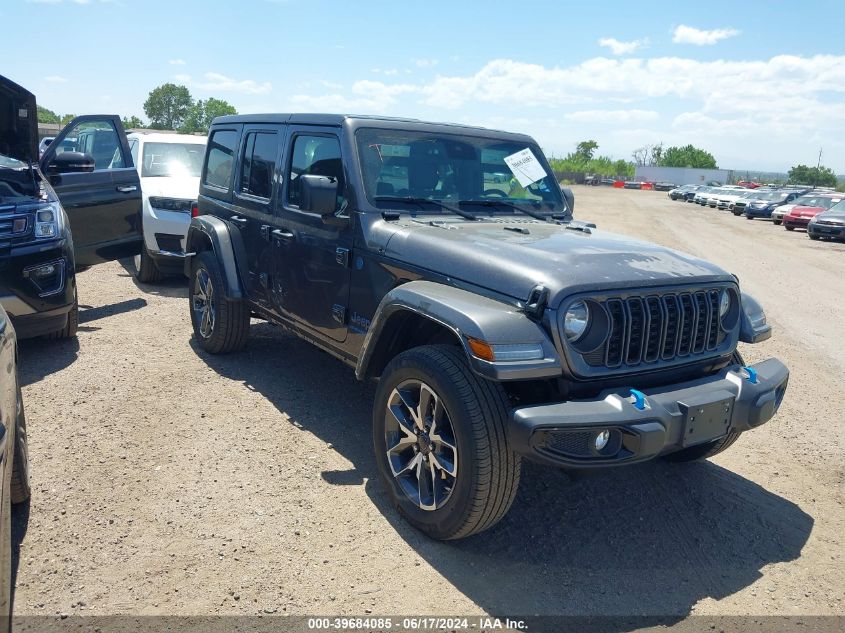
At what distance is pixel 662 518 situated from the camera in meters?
3.72

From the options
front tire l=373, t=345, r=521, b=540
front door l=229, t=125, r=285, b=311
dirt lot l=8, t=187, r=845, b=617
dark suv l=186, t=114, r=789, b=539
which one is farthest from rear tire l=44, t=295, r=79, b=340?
front tire l=373, t=345, r=521, b=540

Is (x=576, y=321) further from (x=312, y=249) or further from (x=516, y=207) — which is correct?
(x=312, y=249)

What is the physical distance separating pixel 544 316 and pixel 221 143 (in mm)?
4026

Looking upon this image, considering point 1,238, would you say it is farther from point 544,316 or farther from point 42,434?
point 544,316

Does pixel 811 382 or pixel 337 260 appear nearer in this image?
pixel 337 260

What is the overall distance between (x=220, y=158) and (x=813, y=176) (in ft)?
358

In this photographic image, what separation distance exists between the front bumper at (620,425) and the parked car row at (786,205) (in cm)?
2102

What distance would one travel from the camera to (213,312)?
5.86 meters

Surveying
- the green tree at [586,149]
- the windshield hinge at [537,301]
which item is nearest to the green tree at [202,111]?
the green tree at [586,149]

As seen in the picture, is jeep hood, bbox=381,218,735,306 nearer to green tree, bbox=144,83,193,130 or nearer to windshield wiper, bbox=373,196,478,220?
windshield wiper, bbox=373,196,478,220

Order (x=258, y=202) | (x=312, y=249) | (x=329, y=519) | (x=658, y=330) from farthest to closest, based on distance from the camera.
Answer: (x=258, y=202) → (x=312, y=249) → (x=329, y=519) → (x=658, y=330)

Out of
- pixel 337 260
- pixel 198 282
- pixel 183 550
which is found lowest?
pixel 183 550

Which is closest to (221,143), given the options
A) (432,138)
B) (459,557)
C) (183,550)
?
(432,138)

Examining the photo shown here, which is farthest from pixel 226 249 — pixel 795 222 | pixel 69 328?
pixel 795 222
